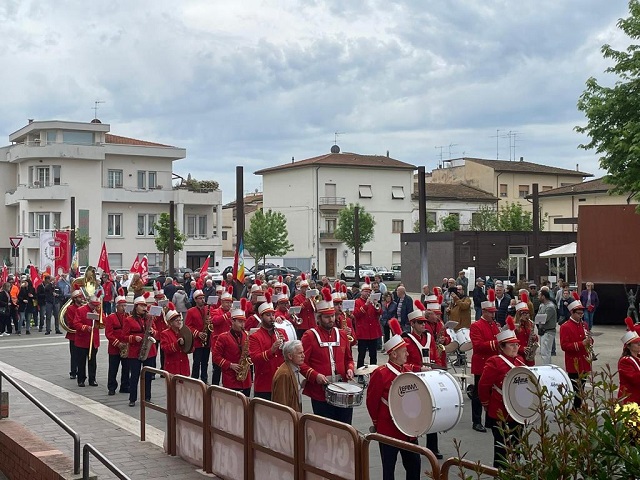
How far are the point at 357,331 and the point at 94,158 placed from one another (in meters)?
53.6

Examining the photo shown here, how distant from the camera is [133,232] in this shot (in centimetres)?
7006

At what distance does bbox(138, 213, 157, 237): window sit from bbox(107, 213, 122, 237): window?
1612 millimetres

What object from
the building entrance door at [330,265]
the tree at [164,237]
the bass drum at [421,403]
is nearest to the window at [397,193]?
the building entrance door at [330,265]

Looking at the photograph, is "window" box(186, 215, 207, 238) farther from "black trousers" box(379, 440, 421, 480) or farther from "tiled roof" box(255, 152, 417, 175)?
"black trousers" box(379, 440, 421, 480)

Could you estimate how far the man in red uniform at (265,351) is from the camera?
10.6 meters

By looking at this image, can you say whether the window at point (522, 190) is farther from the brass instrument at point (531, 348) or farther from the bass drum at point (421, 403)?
the bass drum at point (421, 403)

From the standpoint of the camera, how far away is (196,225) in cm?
7275

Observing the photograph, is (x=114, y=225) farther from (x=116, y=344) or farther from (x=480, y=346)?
(x=480, y=346)

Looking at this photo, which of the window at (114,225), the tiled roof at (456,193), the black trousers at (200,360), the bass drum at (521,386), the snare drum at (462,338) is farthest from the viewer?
the tiled roof at (456,193)

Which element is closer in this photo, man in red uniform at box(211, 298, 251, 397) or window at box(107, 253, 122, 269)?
man in red uniform at box(211, 298, 251, 397)

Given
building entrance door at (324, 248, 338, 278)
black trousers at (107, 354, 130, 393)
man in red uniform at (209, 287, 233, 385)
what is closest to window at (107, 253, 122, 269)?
building entrance door at (324, 248, 338, 278)

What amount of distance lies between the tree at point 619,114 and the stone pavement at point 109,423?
504 cm

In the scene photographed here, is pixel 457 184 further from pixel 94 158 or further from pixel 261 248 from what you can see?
pixel 94 158

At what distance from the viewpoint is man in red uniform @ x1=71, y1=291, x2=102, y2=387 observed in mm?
16234
